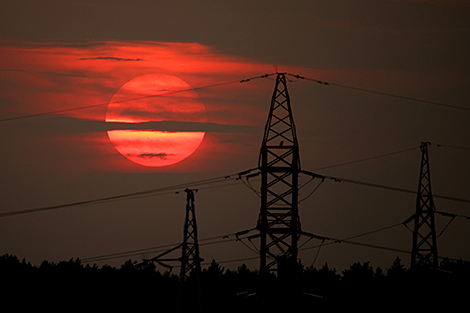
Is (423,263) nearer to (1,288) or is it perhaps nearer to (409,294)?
(409,294)

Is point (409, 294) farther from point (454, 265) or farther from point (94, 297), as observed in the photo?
point (454, 265)

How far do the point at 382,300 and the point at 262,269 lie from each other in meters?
52.4

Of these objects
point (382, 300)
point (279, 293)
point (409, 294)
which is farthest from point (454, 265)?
point (279, 293)

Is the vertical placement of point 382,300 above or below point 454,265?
below

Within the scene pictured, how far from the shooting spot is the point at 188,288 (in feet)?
442

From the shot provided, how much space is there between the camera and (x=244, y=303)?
229ft

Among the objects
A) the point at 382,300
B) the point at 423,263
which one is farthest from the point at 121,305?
the point at 423,263

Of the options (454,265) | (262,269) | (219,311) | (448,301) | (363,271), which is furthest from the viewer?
(363,271)

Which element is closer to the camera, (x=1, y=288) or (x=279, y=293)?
(x=279, y=293)

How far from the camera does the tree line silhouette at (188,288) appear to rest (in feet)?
326

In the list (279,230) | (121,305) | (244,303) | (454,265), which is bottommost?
(244,303)

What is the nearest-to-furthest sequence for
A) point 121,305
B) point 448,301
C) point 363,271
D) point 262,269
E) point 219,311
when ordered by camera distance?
point 262,269, point 448,301, point 219,311, point 121,305, point 363,271

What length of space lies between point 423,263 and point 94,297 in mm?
62500

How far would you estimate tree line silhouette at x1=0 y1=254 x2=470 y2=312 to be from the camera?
99419 millimetres
